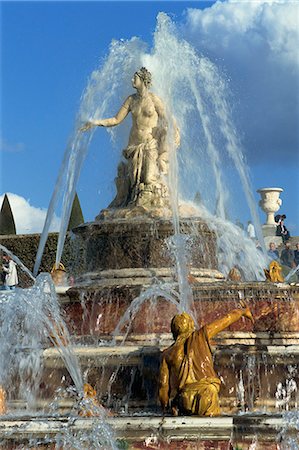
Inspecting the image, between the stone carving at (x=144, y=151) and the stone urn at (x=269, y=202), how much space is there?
1892cm

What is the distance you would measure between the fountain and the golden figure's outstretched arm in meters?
0.28

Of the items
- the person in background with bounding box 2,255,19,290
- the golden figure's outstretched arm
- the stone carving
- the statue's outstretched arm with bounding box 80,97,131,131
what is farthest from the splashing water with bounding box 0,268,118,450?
the person in background with bounding box 2,255,19,290

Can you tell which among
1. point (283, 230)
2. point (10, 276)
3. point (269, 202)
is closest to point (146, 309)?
point (10, 276)

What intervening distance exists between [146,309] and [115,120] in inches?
148

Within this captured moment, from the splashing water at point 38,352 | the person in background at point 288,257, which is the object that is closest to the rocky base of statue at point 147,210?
the splashing water at point 38,352

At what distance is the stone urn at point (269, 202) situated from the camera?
32.0 metres

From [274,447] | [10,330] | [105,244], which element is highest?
[105,244]

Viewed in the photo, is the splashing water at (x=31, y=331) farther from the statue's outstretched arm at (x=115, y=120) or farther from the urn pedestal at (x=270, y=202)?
the urn pedestal at (x=270, y=202)

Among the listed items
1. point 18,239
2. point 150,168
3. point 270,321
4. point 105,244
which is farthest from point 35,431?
point 18,239

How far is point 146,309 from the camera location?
10562 mm

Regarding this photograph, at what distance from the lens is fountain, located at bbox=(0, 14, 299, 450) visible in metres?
6.92

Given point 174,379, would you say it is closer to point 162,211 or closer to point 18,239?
point 162,211

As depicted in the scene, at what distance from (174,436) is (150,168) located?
21.2ft

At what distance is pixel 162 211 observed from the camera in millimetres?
12430
